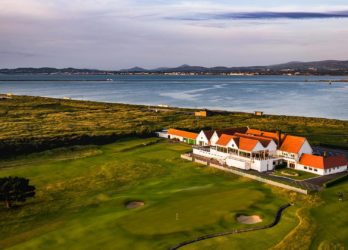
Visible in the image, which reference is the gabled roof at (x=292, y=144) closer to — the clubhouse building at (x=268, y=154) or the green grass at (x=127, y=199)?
the clubhouse building at (x=268, y=154)

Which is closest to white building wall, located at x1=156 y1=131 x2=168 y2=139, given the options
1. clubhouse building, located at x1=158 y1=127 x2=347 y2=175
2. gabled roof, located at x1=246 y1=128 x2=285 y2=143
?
clubhouse building, located at x1=158 y1=127 x2=347 y2=175

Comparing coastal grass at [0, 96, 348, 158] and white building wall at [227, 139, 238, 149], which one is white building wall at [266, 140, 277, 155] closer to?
white building wall at [227, 139, 238, 149]

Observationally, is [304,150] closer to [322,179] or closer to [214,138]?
[322,179]

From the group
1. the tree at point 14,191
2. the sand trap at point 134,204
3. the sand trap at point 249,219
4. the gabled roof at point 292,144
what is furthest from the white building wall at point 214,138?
the tree at point 14,191

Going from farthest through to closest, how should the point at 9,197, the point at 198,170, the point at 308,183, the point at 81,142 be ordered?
the point at 81,142 → the point at 198,170 → the point at 308,183 → the point at 9,197

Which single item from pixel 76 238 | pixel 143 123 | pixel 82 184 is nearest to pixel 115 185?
pixel 82 184

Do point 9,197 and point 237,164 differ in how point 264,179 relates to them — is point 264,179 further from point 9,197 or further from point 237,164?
point 9,197
